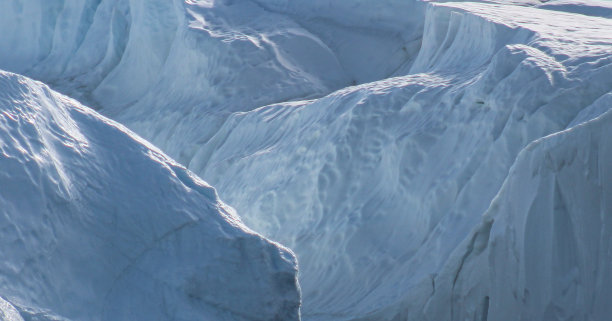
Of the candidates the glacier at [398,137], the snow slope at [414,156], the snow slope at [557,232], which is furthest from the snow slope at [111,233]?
the snow slope at [414,156]

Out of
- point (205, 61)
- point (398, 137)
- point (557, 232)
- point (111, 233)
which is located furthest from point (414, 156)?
point (205, 61)

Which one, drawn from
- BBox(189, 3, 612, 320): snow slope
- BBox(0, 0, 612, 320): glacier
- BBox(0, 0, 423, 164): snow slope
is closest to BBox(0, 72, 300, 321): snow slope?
BBox(0, 0, 612, 320): glacier

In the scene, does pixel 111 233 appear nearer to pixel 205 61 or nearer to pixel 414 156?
pixel 414 156

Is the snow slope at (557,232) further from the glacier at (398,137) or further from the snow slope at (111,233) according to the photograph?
the snow slope at (111,233)

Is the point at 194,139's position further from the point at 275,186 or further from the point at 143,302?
the point at 143,302

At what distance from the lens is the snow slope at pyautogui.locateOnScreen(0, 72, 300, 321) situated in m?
2.25

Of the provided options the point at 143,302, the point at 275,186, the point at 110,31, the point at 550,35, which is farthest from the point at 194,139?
the point at 143,302

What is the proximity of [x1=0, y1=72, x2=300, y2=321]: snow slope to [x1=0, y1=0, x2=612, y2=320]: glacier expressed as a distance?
63 mm

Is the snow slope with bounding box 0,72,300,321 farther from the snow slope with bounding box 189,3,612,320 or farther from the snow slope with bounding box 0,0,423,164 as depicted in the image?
the snow slope with bounding box 0,0,423,164

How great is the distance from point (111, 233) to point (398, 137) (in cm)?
256

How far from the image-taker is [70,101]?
2701mm

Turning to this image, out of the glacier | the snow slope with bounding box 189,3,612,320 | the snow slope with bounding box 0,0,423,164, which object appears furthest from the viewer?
the snow slope with bounding box 0,0,423,164

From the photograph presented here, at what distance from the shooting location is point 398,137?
4.73 metres

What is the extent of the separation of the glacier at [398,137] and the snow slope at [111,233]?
0.06 meters
